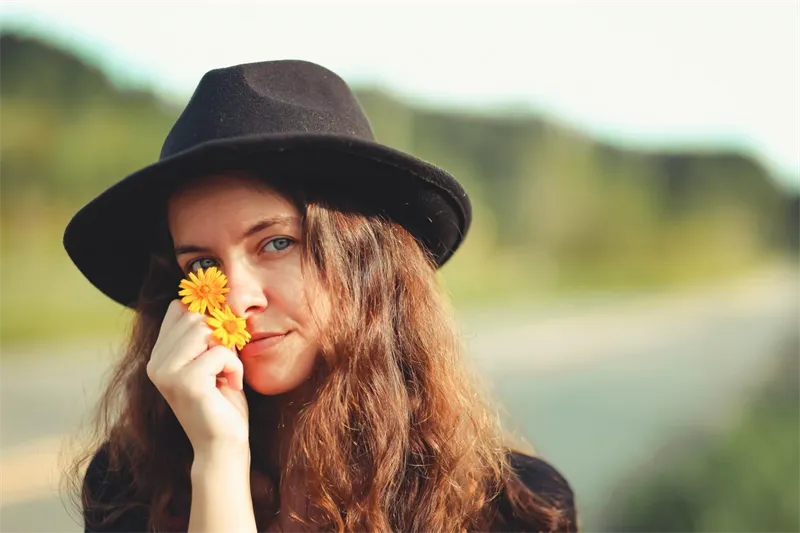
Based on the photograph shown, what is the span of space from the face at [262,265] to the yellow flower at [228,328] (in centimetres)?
2

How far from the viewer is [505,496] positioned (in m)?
1.87

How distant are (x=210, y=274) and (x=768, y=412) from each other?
142 inches

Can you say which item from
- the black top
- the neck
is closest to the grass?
the black top

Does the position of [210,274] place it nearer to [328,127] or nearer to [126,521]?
[328,127]

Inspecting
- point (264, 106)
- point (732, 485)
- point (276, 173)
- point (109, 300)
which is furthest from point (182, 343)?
point (732, 485)

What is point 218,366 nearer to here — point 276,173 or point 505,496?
point 276,173

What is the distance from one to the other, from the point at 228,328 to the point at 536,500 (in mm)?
868

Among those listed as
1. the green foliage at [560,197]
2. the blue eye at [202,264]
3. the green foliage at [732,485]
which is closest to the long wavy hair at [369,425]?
the blue eye at [202,264]

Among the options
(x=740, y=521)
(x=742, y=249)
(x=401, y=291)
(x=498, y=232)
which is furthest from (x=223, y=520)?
(x=742, y=249)

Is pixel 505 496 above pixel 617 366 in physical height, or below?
above

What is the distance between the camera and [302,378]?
170 cm

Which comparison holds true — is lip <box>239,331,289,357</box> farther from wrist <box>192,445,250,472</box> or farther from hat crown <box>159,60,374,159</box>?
hat crown <box>159,60,374,159</box>

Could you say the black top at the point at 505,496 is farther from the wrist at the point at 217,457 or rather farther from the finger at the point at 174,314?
the finger at the point at 174,314

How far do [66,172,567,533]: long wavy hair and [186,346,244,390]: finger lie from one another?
0.18m
